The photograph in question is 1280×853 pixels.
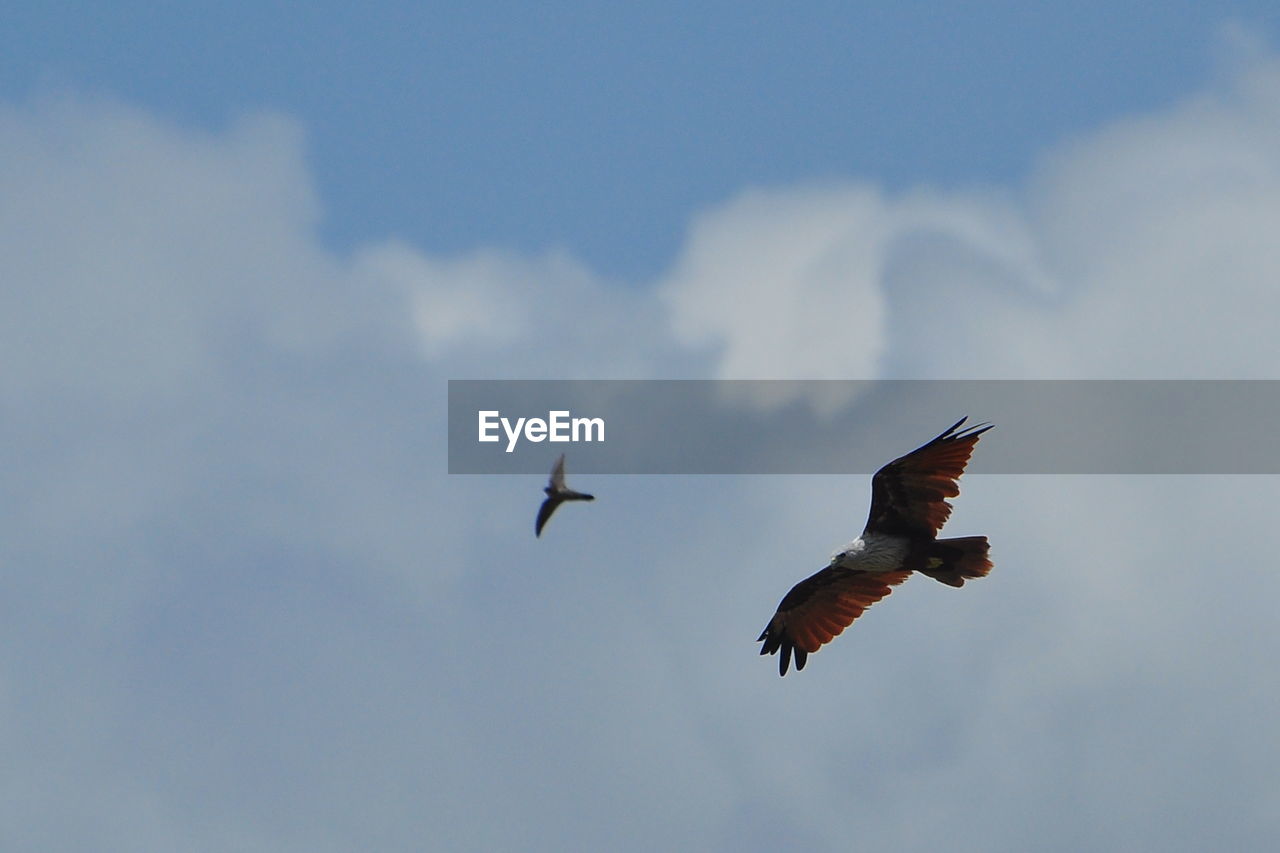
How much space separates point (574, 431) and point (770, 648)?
8.81m

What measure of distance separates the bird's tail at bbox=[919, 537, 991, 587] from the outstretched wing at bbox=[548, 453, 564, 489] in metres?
6.48

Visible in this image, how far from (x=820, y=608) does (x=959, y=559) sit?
3837 mm

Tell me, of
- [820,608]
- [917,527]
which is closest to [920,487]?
[917,527]

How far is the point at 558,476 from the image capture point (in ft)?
90.9

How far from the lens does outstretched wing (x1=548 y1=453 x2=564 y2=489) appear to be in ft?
90.4

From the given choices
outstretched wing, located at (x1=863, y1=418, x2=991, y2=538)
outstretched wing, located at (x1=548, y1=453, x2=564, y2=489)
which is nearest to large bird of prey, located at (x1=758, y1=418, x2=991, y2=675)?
outstretched wing, located at (x1=863, y1=418, x2=991, y2=538)

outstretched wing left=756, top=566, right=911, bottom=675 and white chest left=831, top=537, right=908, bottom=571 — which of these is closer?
white chest left=831, top=537, right=908, bottom=571

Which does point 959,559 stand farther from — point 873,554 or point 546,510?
point 546,510

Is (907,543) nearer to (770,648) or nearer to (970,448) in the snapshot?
(970,448)

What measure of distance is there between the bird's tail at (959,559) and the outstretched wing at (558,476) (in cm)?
648

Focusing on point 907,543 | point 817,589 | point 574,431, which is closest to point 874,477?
point 907,543

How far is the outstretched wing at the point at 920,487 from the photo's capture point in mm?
29109

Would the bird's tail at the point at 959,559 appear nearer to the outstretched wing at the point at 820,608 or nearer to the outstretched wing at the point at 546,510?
the outstretched wing at the point at 820,608

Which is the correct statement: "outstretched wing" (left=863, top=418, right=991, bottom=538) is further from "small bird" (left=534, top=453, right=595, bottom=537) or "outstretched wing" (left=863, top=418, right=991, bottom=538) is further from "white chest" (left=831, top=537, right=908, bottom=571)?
"small bird" (left=534, top=453, right=595, bottom=537)
